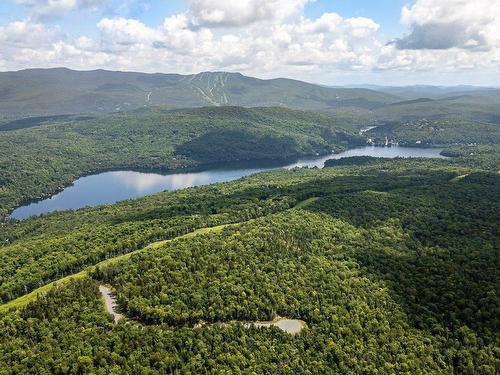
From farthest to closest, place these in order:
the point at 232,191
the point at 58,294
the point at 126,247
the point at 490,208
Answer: the point at 232,191 → the point at 490,208 → the point at 126,247 → the point at 58,294

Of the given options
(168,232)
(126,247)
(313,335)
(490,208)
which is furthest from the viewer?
(490,208)

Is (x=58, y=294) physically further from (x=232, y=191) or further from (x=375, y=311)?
(x=232, y=191)

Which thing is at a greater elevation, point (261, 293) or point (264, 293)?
point (261, 293)

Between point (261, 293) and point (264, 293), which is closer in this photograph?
point (261, 293)

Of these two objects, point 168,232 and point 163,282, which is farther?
point 168,232

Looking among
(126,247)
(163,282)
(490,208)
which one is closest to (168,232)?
(126,247)

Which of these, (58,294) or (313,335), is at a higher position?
Answer: (58,294)

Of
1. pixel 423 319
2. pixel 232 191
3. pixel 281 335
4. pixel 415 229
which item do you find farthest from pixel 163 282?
pixel 232 191
